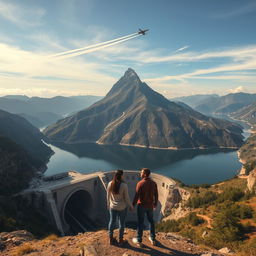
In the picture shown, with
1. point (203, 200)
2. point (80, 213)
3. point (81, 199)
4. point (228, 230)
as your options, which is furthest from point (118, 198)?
point (81, 199)

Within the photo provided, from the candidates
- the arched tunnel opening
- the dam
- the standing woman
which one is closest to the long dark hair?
the standing woman

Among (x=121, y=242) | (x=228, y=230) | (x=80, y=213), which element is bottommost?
(x=80, y=213)

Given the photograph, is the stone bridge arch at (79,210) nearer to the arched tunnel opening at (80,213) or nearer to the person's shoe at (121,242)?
the arched tunnel opening at (80,213)

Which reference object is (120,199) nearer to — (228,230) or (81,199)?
(228,230)

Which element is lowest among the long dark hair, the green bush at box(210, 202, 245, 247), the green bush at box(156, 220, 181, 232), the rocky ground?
the green bush at box(156, 220, 181, 232)

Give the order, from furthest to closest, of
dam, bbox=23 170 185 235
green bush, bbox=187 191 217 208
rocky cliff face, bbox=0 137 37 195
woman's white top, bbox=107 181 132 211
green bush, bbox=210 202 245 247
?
rocky cliff face, bbox=0 137 37 195 < dam, bbox=23 170 185 235 < green bush, bbox=187 191 217 208 < green bush, bbox=210 202 245 247 < woman's white top, bbox=107 181 132 211

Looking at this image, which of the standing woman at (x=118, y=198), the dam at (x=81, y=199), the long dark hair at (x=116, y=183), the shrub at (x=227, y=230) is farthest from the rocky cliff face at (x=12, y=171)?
the long dark hair at (x=116, y=183)


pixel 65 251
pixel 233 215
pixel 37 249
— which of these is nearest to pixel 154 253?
A: pixel 65 251

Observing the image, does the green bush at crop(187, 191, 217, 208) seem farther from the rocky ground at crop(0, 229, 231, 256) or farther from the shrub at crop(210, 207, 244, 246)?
the rocky ground at crop(0, 229, 231, 256)
